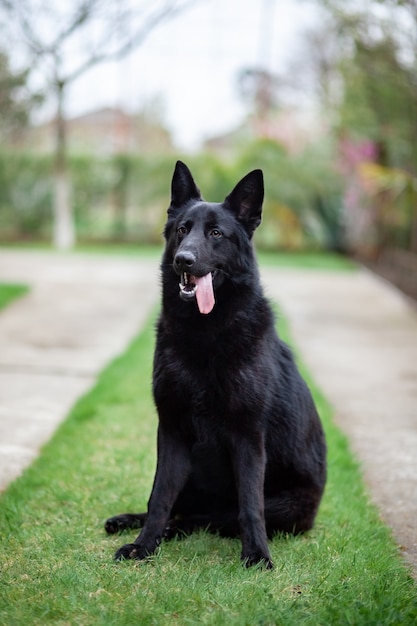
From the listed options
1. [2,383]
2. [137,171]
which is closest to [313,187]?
[137,171]

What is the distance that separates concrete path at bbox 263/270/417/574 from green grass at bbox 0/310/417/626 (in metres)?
0.18

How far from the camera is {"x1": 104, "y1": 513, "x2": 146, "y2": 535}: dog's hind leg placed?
11.3 ft

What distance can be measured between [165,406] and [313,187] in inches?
706

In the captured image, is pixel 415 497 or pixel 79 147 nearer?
pixel 415 497

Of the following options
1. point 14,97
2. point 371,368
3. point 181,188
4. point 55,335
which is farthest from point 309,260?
point 181,188

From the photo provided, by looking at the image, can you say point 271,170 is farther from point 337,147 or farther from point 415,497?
point 415,497

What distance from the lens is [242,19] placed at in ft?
75.0

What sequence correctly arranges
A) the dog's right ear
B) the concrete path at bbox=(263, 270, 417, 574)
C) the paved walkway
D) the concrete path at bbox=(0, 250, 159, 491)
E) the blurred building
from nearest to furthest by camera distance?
the dog's right ear < the concrete path at bbox=(263, 270, 417, 574) < the paved walkway < the concrete path at bbox=(0, 250, 159, 491) < the blurred building

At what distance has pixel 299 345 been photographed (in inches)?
326

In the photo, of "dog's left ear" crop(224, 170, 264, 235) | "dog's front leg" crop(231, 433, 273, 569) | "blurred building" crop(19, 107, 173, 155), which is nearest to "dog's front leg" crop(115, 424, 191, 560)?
"dog's front leg" crop(231, 433, 273, 569)

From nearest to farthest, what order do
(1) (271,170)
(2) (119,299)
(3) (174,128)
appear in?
(2) (119,299)
(1) (271,170)
(3) (174,128)

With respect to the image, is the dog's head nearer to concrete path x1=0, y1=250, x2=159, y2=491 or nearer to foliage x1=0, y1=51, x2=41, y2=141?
concrete path x1=0, y1=250, x2=159, y2=491

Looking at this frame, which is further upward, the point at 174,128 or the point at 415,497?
the point at 174,128

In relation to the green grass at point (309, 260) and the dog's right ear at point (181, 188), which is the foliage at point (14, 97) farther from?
the dog's right ear at point (181, 188)
